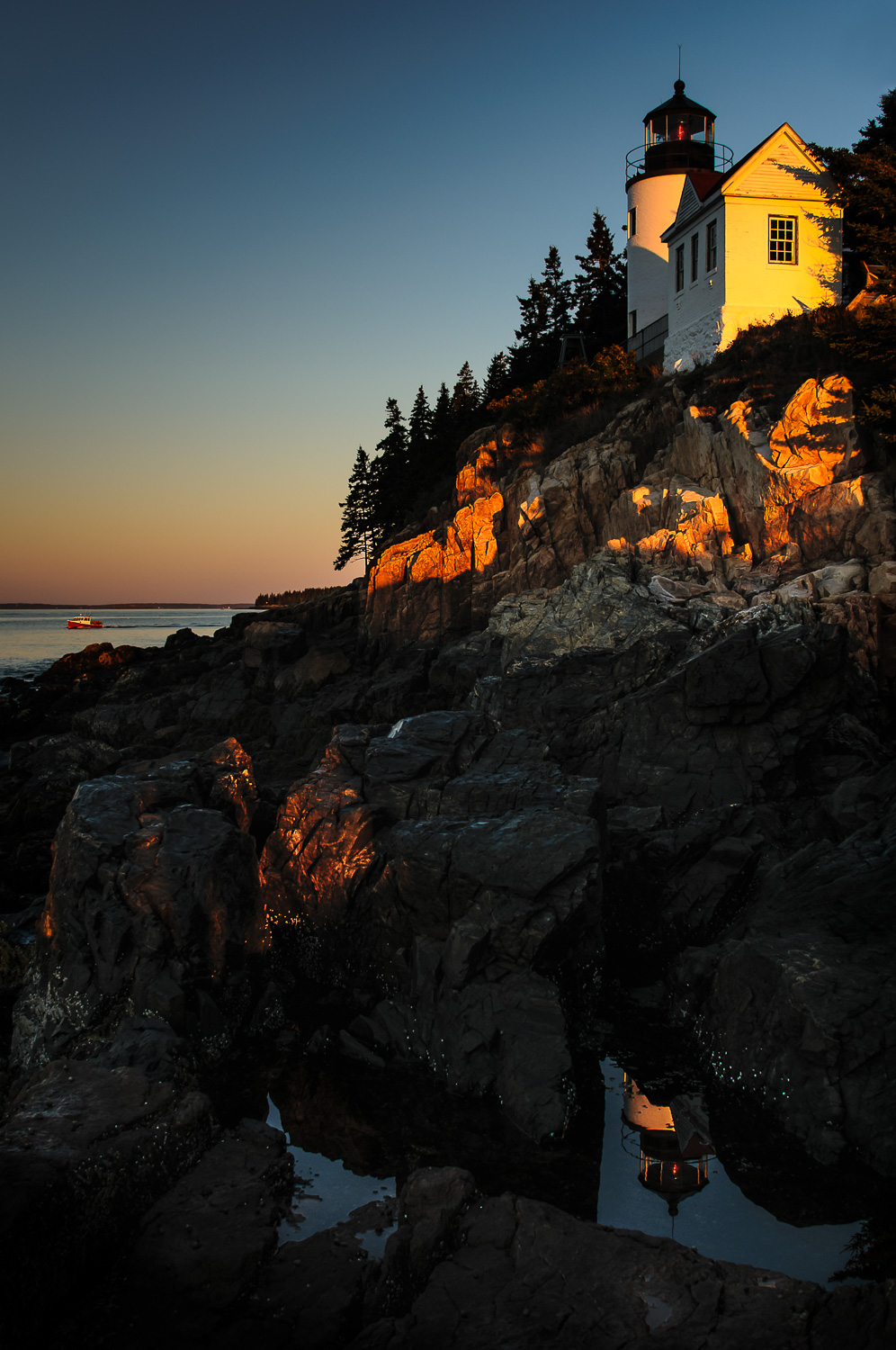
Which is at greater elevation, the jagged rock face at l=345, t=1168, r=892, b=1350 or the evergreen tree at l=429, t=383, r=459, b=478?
the evergreen tree at l=429, t=383, r=459, b=478

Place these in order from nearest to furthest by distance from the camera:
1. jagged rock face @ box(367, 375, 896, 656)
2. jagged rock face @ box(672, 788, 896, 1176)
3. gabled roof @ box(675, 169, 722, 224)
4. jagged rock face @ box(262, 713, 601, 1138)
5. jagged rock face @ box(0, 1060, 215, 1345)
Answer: jagged rock face @ box(0, 1060, 215, 1345) < jagged rock face @ box(672, 788, 896, 1176) < jagged rock face @ box(262, 713, 601, 1138) < jagged rock face @ box(367, 375, 896, 656) < gabled roof @ box(675, 169, 722, 224)

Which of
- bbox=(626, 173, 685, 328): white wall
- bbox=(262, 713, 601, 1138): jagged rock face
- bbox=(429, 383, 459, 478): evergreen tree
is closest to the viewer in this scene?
bbox=(262, 713, 601, 1138): jagged rock face

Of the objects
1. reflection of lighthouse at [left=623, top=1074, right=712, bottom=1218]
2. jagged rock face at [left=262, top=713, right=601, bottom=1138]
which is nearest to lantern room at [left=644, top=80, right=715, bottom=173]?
jagged rock face at [left=262, top=713, right=601, bottom=1138]

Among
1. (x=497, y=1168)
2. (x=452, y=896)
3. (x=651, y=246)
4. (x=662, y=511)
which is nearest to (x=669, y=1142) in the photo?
(x=497, y=1168)

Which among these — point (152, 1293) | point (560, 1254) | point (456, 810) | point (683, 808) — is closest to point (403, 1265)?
point (560, 1254)

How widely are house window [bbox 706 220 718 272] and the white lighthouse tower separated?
6.14 metres

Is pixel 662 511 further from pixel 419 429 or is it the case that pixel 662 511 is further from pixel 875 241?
pixel 419 429

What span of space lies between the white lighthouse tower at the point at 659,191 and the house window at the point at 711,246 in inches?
242

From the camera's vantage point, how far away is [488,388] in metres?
55.7

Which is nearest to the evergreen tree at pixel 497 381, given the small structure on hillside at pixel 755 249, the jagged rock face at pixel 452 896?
the small structure on hillside at pixel 755 249

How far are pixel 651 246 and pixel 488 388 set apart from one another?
15.6m

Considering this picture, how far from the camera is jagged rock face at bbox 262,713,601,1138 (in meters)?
10.6

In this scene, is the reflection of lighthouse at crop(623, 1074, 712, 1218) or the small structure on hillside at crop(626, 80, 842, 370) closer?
the reflection of lighthouse at crop(623, 1074, 712, 1218)

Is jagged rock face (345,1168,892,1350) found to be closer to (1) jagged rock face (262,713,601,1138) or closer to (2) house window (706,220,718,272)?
(1) jagged rock face (262,713,601,1138)
